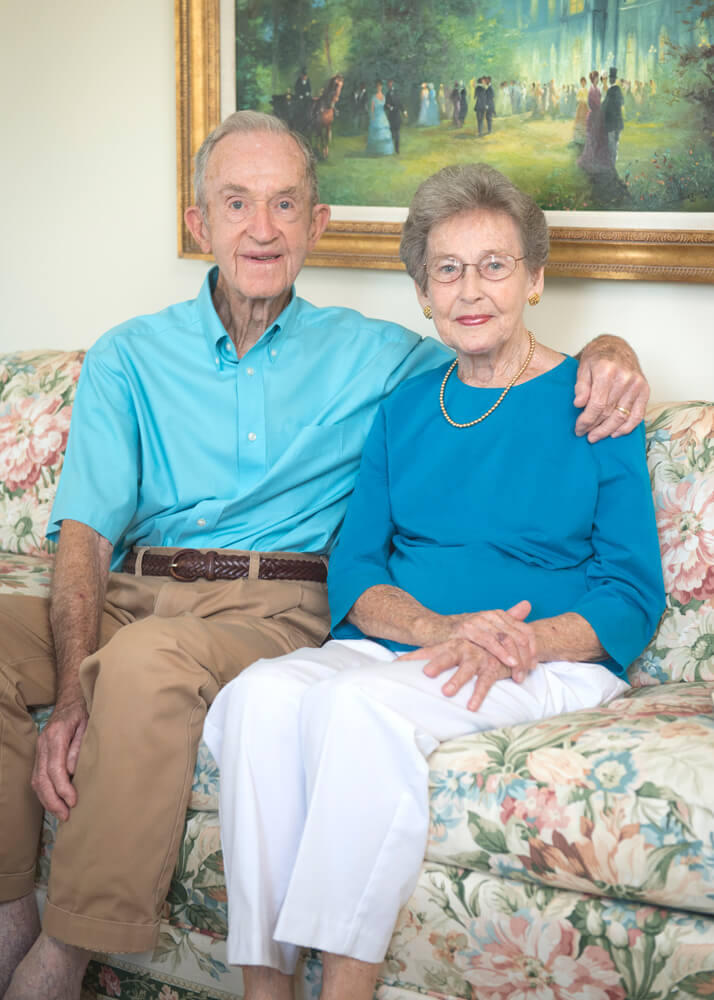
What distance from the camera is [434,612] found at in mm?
1698

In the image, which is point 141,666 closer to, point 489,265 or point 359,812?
point 359,812

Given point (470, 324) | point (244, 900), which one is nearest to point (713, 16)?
point (470, 324)

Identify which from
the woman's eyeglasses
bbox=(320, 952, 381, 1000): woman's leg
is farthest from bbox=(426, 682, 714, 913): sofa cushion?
the woman's eyeglasses

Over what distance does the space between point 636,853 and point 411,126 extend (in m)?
1.74

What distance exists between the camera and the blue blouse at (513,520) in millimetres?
1665

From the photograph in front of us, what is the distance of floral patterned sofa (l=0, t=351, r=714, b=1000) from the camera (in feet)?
4.17

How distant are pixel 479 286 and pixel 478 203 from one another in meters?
0.15

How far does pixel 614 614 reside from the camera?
63.3 inches

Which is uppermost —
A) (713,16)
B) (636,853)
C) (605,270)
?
(713,16)

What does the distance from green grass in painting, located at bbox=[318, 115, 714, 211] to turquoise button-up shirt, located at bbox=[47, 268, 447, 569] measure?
56 cm

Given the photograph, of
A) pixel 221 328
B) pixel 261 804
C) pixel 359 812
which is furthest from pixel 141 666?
pixel 221 328

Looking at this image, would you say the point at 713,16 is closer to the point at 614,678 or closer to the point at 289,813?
the point at 614,678

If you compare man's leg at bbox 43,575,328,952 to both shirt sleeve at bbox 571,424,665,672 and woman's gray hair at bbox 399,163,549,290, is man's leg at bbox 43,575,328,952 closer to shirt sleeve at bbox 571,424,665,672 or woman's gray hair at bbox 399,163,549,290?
shirt sleeve at bbox 571,424,665,672

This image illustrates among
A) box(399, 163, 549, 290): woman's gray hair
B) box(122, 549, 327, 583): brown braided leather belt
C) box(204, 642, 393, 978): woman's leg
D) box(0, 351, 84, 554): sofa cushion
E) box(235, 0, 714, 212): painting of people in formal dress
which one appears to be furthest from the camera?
box(0, 351, 84, 554): sofa cushion
